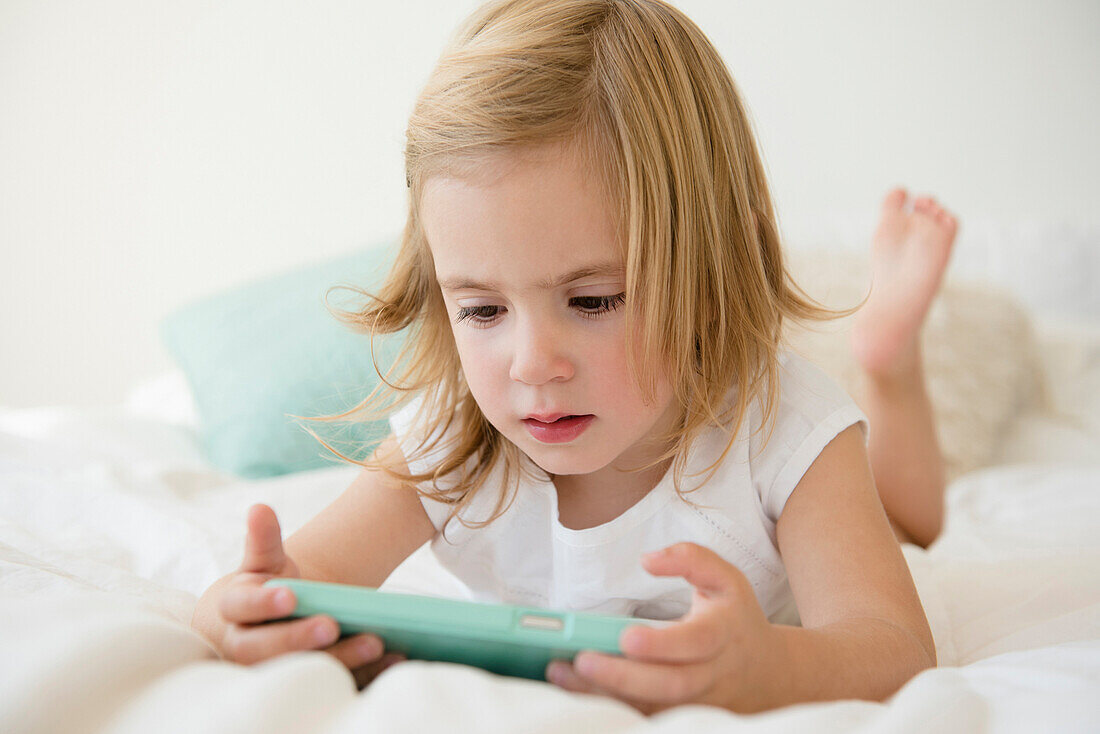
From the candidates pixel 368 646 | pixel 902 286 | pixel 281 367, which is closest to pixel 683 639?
pixel 368 646

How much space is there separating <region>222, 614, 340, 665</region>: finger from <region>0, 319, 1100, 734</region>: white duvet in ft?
0.08

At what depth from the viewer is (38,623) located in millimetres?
481

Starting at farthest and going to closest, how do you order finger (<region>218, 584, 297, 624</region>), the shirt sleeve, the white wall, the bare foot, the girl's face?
the white wall < the bare foot < the shirt sleeve < the girl's face < finger (<region>218, 584, 297, 624</region>)

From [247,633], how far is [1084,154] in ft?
6.32

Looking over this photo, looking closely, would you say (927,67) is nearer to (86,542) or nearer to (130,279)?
(86,542)

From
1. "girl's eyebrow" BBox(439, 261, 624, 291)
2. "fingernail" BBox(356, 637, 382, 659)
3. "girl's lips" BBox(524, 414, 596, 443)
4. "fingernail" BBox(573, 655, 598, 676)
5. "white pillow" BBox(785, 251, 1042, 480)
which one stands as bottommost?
"white pillow" BBox(785, 251, 1042, 480)

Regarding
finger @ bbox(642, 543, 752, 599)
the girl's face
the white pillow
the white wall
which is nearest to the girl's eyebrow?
the girl's face

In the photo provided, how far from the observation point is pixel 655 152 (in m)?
0.69

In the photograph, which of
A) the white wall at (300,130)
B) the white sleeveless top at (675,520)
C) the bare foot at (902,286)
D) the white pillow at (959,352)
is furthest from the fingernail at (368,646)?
the white wall at (300,130)

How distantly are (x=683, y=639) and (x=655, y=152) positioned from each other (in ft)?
1.19

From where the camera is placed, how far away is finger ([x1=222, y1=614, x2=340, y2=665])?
519mm

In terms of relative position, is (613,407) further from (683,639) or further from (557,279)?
(683,639)

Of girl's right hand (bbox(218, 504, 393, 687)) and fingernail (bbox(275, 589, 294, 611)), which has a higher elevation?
fingernail (bbox(275, 589, 294, 611))

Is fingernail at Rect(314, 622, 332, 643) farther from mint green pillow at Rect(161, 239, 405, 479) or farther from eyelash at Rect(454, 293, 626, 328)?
mint green pillow at Rect(161, 239, 405, 479)
